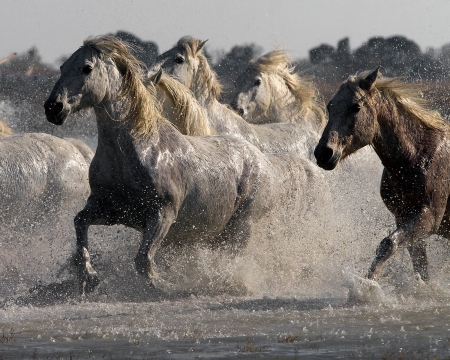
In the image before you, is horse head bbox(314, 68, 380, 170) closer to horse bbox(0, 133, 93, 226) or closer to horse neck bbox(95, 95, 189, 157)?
horse neck bbox(95, 95, 189, 157)

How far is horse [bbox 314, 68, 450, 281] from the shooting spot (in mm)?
6648

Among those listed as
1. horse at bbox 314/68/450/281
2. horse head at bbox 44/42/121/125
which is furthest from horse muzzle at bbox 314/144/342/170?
horse head at bbox 44/42/121/125

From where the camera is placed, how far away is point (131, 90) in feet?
23.0

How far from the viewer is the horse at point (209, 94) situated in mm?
10500

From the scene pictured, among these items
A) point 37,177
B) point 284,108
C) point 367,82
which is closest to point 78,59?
point 367,82

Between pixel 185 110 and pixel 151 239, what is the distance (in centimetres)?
229

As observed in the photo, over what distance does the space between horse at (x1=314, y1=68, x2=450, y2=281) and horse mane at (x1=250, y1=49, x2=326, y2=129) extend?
519 centimetres

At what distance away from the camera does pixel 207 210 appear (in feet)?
24.2

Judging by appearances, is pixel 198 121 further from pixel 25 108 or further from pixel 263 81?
pixel 25 108

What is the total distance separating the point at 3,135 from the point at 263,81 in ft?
11.5

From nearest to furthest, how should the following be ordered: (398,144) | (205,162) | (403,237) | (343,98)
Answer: (403,237), (343,98), (398,144), (205,162)

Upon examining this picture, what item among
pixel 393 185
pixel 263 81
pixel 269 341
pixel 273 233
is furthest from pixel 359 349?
pixel 263 81

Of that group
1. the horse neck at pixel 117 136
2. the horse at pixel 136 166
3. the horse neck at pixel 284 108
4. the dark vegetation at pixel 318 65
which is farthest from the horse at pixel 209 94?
the dark vegetation at pixel 318 65

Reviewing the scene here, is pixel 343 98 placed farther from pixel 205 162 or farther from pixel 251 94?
pixel 251 94
